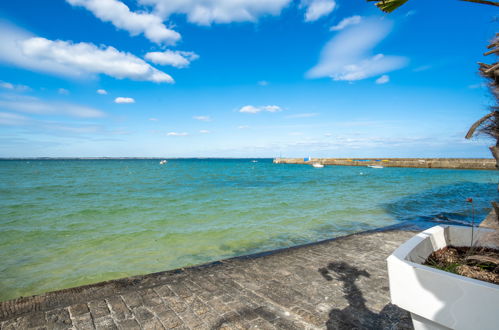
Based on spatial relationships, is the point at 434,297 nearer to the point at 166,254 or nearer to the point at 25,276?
the point at 166,254

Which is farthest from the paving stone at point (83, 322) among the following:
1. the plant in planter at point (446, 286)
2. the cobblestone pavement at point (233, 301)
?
the plant in planter at point (446, 286)

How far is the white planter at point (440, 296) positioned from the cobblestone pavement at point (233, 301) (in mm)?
1515

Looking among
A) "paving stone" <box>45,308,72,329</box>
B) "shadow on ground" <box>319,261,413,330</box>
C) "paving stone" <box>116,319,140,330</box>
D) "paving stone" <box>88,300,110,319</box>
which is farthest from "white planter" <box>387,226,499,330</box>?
"paving stone" <box>45,308,72,329</box>

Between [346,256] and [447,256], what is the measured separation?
9.81ft

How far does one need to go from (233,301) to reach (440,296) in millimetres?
2634

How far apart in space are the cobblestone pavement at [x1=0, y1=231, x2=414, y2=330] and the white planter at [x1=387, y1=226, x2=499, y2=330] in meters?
1.51

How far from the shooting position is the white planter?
1.41 meters

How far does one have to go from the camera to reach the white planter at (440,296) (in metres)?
1.41

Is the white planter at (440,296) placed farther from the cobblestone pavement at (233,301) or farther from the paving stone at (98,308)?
the paving stone at (98,308)

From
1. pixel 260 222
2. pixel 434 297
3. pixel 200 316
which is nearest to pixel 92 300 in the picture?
pixel 200 316

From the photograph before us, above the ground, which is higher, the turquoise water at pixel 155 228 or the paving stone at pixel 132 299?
the paving stone at pixel 132 299

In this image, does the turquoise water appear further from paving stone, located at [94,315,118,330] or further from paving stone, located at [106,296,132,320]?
paving stone, located at [94,315,118,330]

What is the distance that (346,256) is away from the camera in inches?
203

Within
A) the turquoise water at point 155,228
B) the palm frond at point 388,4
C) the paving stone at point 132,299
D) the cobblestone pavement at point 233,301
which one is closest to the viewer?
the palm frond at point 388,4
